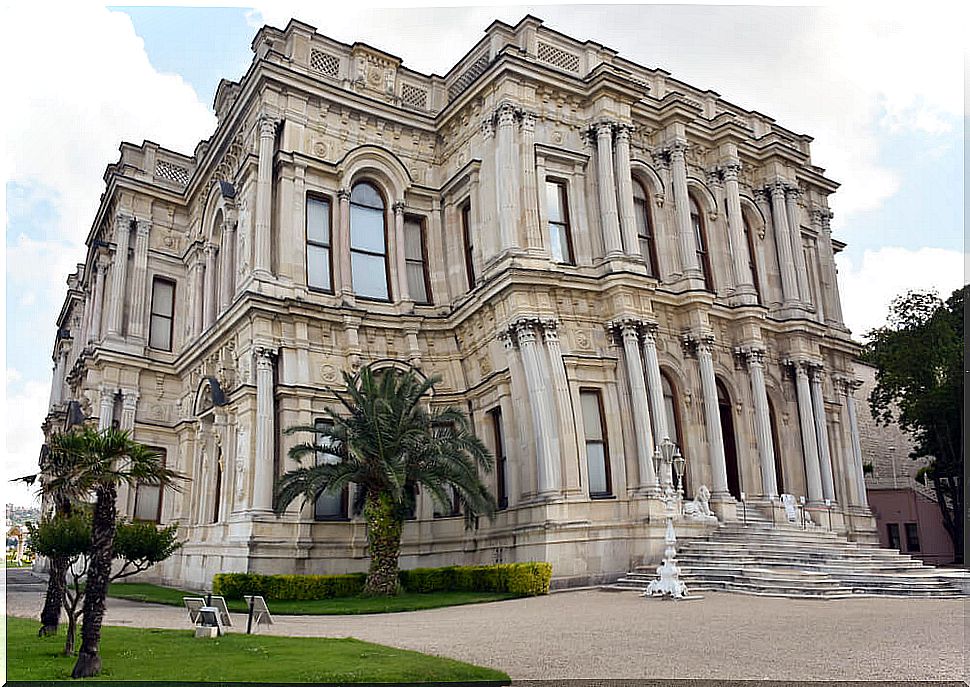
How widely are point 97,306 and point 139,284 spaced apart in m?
3.20

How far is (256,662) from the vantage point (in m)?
9.38

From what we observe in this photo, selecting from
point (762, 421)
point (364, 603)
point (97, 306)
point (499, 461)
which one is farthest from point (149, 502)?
point (762, 421)

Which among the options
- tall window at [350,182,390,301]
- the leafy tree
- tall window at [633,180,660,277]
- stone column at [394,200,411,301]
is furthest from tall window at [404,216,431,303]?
the leafy tree

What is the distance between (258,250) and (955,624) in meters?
19.3

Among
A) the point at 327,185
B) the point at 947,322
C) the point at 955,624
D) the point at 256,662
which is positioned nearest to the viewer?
the point at 256,662

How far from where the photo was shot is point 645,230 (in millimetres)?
27469

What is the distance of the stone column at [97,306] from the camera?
107ft

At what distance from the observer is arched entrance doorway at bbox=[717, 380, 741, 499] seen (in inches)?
1033

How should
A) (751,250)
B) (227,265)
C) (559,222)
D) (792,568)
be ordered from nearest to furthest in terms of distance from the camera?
(792,568)
(559,222)
(227,265)
(751,250)

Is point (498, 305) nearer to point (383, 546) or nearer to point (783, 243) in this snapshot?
point (383, 546)

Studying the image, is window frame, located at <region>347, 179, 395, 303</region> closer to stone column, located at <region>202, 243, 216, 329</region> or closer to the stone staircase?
stone column, located at <region>202, 243, 216, 329</region>

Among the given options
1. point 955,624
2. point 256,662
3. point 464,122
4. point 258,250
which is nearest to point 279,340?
point 258,250

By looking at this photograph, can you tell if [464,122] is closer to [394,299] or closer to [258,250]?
[394,299]

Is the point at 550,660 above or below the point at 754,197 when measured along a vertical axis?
below
